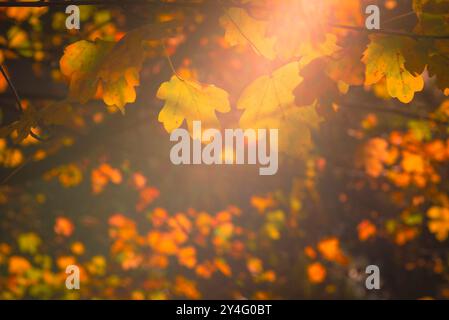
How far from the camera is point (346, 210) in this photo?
9578mm

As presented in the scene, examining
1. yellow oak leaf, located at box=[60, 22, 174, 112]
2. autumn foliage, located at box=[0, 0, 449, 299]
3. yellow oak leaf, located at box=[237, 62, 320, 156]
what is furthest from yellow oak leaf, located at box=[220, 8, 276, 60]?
yellow oak leaf, located at box=[60, 22, 174, 112]

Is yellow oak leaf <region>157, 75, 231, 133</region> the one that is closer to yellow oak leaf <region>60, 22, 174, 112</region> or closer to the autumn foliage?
the autumn foliage

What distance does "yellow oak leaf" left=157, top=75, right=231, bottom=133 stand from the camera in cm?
167

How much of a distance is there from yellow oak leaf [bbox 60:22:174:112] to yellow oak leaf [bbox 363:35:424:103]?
2.63 feet

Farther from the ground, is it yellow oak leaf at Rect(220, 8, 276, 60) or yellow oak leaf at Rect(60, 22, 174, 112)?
yellow oak leaf at Rect(220, 8, 276, 60)

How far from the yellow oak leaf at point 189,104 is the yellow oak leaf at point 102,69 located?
0.51ft

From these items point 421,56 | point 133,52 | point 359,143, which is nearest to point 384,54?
point 421,56

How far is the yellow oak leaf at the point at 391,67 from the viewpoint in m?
1.45

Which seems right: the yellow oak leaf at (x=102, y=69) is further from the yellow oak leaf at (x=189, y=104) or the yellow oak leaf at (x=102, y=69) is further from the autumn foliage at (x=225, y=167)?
the yellow oak leaf at (x=189, y=104)

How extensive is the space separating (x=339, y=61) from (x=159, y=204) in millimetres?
7940

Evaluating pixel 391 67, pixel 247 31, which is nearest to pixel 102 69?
pixel 247 31

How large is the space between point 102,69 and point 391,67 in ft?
3.42

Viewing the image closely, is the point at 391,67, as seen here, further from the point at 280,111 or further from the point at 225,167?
the point at 225,167

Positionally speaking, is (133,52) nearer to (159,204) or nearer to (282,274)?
(282,274)
